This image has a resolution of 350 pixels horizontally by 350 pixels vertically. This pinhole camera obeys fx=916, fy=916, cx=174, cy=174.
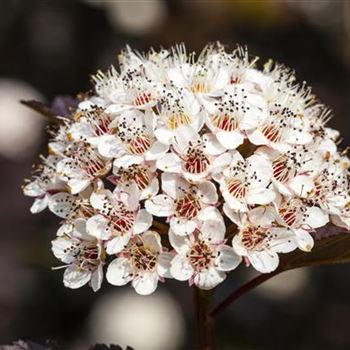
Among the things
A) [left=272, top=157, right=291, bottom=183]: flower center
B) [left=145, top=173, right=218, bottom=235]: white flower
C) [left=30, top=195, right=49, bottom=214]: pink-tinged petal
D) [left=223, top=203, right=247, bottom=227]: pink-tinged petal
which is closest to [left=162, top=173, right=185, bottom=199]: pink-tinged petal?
[left=145, top=173, right=218, bottom=235]: white flower

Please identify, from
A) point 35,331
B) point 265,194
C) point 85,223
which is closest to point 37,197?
point 85,223

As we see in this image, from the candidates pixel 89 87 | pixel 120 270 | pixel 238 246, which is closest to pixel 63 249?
pixel 120 270

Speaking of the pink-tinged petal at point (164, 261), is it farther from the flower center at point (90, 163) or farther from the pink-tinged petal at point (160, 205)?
the flower center at point (90, 163)

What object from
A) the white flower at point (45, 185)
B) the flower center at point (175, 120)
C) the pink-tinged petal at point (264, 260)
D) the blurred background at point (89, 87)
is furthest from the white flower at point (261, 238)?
the blurred background at point (89, 87)

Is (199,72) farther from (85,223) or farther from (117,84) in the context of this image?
(85,223)

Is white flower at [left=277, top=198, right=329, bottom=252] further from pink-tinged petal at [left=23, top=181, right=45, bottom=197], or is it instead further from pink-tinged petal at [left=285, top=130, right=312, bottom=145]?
pink-tinged petal at [left=23, top=181, right=45, bottom=197]

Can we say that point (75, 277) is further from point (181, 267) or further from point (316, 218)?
point (316, 218)
